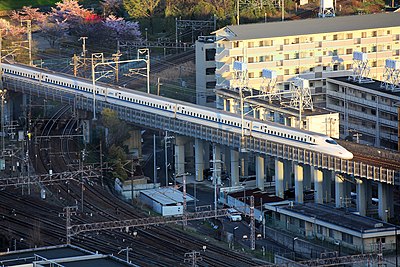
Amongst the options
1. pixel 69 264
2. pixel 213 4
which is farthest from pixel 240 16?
pixel 69 264

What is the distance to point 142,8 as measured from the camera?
94.4m

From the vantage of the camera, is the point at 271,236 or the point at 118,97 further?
the point at 118,97

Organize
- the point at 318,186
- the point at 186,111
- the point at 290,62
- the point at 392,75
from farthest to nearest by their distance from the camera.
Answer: the point at 290,62, the point at 392,75, the point at 186,111, the point at 318,186

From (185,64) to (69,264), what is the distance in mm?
35836

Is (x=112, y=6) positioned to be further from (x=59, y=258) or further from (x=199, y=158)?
(x=59, y=258)

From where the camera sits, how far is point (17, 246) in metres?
55.4

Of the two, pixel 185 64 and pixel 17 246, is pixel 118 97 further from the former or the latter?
pixel 17 246

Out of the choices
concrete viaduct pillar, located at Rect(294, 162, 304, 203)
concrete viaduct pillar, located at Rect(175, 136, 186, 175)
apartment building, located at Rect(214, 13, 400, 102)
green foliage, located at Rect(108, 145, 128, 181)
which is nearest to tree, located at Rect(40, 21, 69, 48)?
apartment building, located at Rect(214, 13, 400, 102)

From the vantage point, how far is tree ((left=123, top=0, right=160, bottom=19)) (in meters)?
94.0

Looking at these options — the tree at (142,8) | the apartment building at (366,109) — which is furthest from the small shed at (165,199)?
the tree at (142,8)

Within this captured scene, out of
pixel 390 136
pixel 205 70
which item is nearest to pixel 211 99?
pixel 205 70

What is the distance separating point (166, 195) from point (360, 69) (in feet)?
39.6

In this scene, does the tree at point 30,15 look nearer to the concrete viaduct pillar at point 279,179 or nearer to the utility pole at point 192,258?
the concrete viaduct pillar at point 279,179

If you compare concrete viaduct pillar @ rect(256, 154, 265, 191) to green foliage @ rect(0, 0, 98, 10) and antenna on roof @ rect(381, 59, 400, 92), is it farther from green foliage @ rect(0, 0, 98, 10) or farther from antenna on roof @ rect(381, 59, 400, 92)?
green foliage @ rect(0, 0, 98, 10)
